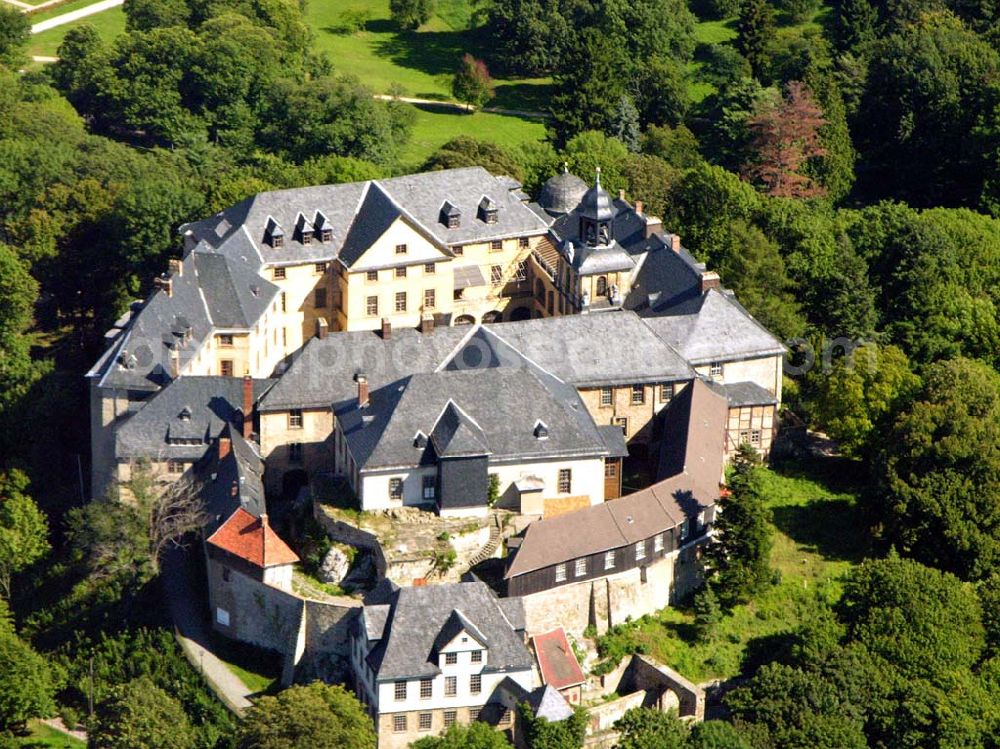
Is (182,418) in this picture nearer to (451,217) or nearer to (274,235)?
(274,235)

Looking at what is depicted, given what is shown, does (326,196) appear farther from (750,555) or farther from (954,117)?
(954,117)

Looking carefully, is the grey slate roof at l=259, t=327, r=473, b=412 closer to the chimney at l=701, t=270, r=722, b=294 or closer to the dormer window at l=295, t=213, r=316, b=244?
the dormer window at l=295, t=213, r=316, b=244

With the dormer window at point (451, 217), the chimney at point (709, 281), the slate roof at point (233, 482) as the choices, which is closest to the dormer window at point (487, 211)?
the dormer window at point (451, 217)

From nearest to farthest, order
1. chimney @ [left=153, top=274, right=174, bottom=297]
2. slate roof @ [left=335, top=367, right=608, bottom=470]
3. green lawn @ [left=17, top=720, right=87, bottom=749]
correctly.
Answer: green lawn @ [left=17, top=720, right=87, bottom=749] → slate roof @ [left=335, top=367, right=608, bottom=470] → chimney @ [left=153, top=274, right=174, bottom=297]

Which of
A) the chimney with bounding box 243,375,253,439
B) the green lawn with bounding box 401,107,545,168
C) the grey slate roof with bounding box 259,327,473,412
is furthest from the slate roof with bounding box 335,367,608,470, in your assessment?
the green lawn with bounding box 401,107,545,168

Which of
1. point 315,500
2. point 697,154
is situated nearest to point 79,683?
point 315,500

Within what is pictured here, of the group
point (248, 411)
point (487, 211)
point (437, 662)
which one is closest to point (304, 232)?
point (487, 211)
